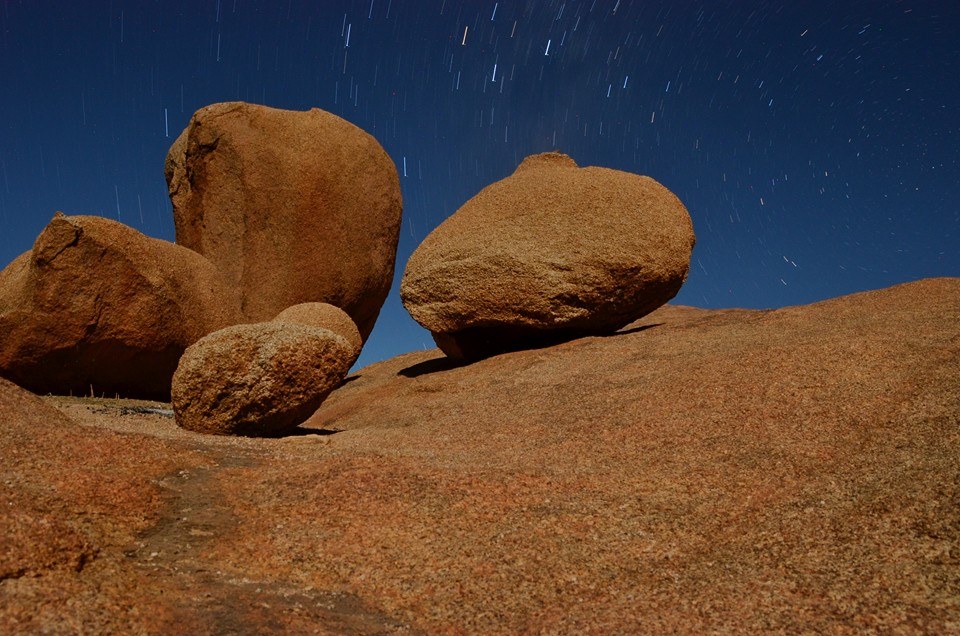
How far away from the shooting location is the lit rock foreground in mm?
3221

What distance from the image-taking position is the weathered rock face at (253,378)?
754 centimetres

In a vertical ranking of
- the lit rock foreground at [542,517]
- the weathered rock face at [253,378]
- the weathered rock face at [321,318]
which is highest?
the weathered rock face at [321,318]

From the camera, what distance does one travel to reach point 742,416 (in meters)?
6.55

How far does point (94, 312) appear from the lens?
11.0 m

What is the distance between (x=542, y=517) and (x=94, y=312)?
9442 millimetres

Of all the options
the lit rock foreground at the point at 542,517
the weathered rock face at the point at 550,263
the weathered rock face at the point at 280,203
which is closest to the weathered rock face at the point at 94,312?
the weathered rock face at the point at 280,203

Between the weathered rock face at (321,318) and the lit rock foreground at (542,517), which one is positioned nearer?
the lit rock foreground at (542,517)

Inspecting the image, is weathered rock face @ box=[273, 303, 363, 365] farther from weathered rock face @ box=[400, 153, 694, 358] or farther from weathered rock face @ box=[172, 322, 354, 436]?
weathered rock face @ box=[172, 322, 354, 436]

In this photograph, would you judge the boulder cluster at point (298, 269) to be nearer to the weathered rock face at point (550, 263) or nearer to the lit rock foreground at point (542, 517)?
the weathered rock face at point (550, 263)

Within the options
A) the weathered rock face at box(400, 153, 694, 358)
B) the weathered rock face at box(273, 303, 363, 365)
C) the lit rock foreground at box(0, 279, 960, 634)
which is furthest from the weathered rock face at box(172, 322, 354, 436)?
the weathered rock face at box(400, 153, 694, 358)

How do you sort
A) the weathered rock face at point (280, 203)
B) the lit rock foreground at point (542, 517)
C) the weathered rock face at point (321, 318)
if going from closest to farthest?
the lit rock foreground at point (542, 517) < the weathered rock face at point (321, 318) < the weathered rock face at point (280, 203)

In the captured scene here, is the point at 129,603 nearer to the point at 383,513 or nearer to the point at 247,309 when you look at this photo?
the point at 383,513

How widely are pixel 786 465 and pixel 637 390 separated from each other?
2.69 meters

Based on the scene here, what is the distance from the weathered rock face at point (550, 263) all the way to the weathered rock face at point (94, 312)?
4198 mm
